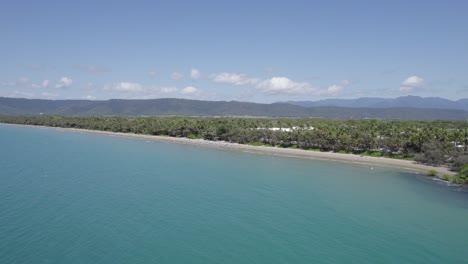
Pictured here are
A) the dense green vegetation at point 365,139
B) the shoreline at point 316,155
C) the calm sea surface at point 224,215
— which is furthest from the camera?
the dense green vegetation at point 365,139

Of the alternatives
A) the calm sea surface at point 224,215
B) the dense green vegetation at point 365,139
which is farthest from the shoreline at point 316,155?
the calm sea surface at point 224,215

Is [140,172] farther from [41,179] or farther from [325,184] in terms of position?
[325,184]

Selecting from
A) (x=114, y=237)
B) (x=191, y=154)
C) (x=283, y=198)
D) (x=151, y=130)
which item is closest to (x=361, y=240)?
(x=283, y=198)

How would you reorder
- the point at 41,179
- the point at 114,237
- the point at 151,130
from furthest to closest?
1. the point at 151,130
2. the point at 41,179
3. the point at 114,237

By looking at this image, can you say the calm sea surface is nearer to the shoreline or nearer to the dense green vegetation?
the shoreline

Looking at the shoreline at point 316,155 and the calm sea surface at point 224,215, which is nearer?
the calm sea surface at point 224,215

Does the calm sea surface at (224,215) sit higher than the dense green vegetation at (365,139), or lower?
lower

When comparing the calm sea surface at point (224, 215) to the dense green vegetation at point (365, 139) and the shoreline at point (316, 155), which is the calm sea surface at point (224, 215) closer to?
the shoreline at point (316, 155)

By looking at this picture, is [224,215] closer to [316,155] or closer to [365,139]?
[316,155]

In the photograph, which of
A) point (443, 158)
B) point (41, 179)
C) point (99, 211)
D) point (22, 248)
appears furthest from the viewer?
point (443, 158)
